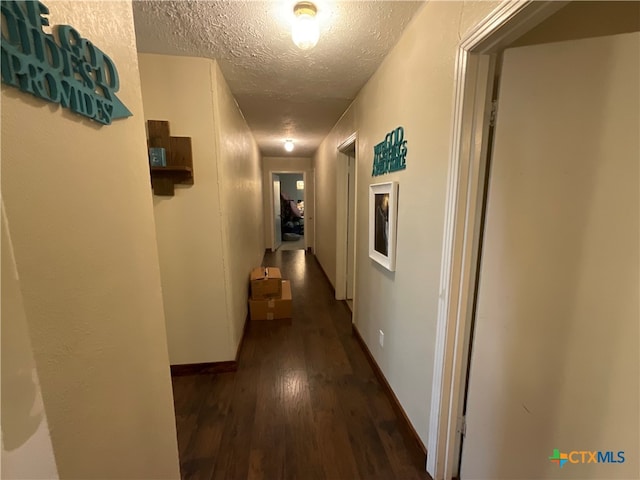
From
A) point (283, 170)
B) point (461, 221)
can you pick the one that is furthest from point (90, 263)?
point (283, 170)

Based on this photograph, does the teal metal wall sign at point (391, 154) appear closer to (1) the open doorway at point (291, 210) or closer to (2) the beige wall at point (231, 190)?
(2) the beige wall at point (231, 190)

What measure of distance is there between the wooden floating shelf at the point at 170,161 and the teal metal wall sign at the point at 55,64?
3.96ft

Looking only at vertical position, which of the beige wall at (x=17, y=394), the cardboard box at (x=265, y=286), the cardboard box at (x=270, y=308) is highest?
the beige wall at (x=17, y=394)

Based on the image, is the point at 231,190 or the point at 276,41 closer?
the point at 276,41

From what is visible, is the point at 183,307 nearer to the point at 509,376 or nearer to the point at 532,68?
the point at 509,376

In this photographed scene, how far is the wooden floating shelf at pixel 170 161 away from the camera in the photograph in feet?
5.96

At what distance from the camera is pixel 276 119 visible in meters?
3.23

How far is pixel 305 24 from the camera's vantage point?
4.17 feet

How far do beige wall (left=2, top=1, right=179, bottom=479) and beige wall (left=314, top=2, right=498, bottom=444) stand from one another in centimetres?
121

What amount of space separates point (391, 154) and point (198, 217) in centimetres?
145

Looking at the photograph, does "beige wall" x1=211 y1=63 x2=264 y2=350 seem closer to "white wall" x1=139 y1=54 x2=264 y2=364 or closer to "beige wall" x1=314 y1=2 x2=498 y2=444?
"white wall" x1=139 y1=54 x2=264 y2=364

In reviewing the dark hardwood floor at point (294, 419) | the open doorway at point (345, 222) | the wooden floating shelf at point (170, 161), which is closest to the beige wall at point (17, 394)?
the dark hardwood floor at point (294, 419)

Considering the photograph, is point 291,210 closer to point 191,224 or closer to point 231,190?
point 231,190

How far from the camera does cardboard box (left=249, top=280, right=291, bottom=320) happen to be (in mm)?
3098
